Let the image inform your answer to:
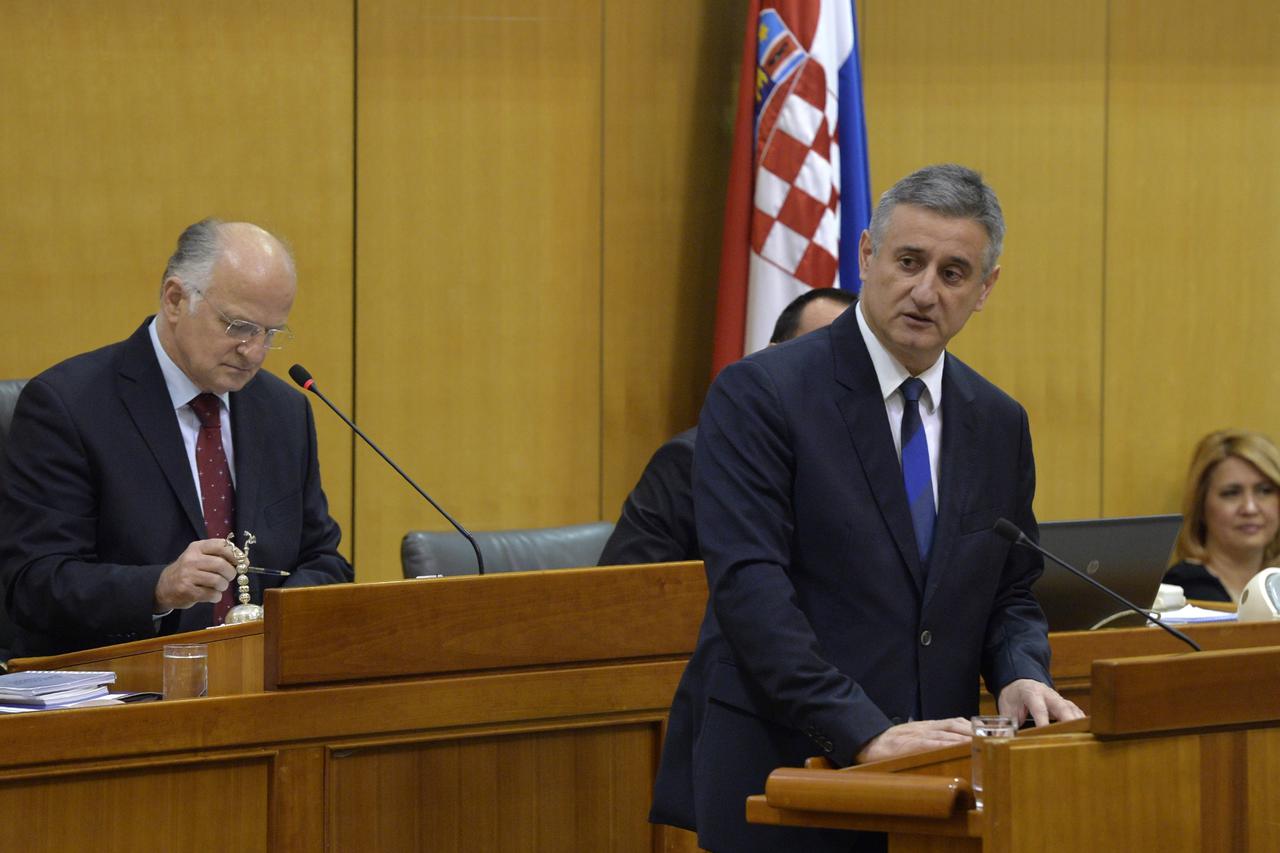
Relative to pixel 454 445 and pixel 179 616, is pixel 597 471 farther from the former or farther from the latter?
pixel 179 616

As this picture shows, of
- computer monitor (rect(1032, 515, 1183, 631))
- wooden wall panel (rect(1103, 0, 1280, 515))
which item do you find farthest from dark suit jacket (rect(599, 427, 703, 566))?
wooden wall panel (rect(1103, 0, 1280, 515))

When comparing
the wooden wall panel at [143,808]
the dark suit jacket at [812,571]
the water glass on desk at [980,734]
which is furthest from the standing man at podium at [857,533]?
the wooden wall panel at [143,808]

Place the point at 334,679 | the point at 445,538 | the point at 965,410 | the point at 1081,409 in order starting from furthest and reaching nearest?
the point at 1081,409 → the point at 445,538 → the point at 334,679 → the point at 965,410

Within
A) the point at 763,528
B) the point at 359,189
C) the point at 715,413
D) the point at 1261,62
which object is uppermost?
the point at 1261,62

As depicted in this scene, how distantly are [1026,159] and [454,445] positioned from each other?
2.16m

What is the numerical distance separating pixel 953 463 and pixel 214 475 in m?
1.61

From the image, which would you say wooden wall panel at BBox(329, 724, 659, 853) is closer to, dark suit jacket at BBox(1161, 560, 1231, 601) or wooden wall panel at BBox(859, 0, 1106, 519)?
dark suit jacket at BBox(1161, 560, 1231, 601)

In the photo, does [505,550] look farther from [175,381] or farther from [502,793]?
[502,793]

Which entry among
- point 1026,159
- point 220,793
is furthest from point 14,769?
point 1026,159

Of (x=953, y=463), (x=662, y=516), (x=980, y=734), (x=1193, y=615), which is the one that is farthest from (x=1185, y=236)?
(x=980, y=734)

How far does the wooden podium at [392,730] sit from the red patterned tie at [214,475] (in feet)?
1.82

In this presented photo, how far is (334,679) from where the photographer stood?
2.54m

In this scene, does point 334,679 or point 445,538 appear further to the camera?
point 445,538

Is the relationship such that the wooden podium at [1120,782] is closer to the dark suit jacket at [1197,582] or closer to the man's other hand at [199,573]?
the man's other hand at [199,573]
